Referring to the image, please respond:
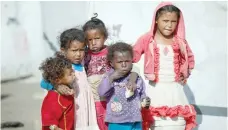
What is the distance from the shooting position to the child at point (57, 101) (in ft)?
10.4

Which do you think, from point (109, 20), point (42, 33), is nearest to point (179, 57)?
point (109, 20)

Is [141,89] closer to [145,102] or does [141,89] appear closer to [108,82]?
[145,102]

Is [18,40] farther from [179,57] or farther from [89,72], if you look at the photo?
[179,57]

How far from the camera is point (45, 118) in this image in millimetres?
3158

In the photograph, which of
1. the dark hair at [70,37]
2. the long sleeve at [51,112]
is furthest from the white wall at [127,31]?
the long sleeve at [51,112]

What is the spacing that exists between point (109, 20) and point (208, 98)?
4.07 ft

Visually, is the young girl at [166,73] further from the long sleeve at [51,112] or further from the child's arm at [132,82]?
the long sleeve at [51,112]

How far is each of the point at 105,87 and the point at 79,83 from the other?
0.20 metres

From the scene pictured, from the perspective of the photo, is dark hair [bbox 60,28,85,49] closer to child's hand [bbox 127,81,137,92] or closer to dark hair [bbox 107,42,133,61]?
dark hair [bbox 107,42,133,61]

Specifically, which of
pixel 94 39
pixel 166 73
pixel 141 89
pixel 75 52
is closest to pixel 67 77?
pixel 75 52

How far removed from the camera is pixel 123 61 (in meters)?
3.29

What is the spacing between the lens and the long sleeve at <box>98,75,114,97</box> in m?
3.32

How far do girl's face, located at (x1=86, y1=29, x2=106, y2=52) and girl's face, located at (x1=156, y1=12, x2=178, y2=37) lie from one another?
1.48 ft

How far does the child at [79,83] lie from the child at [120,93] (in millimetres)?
109
